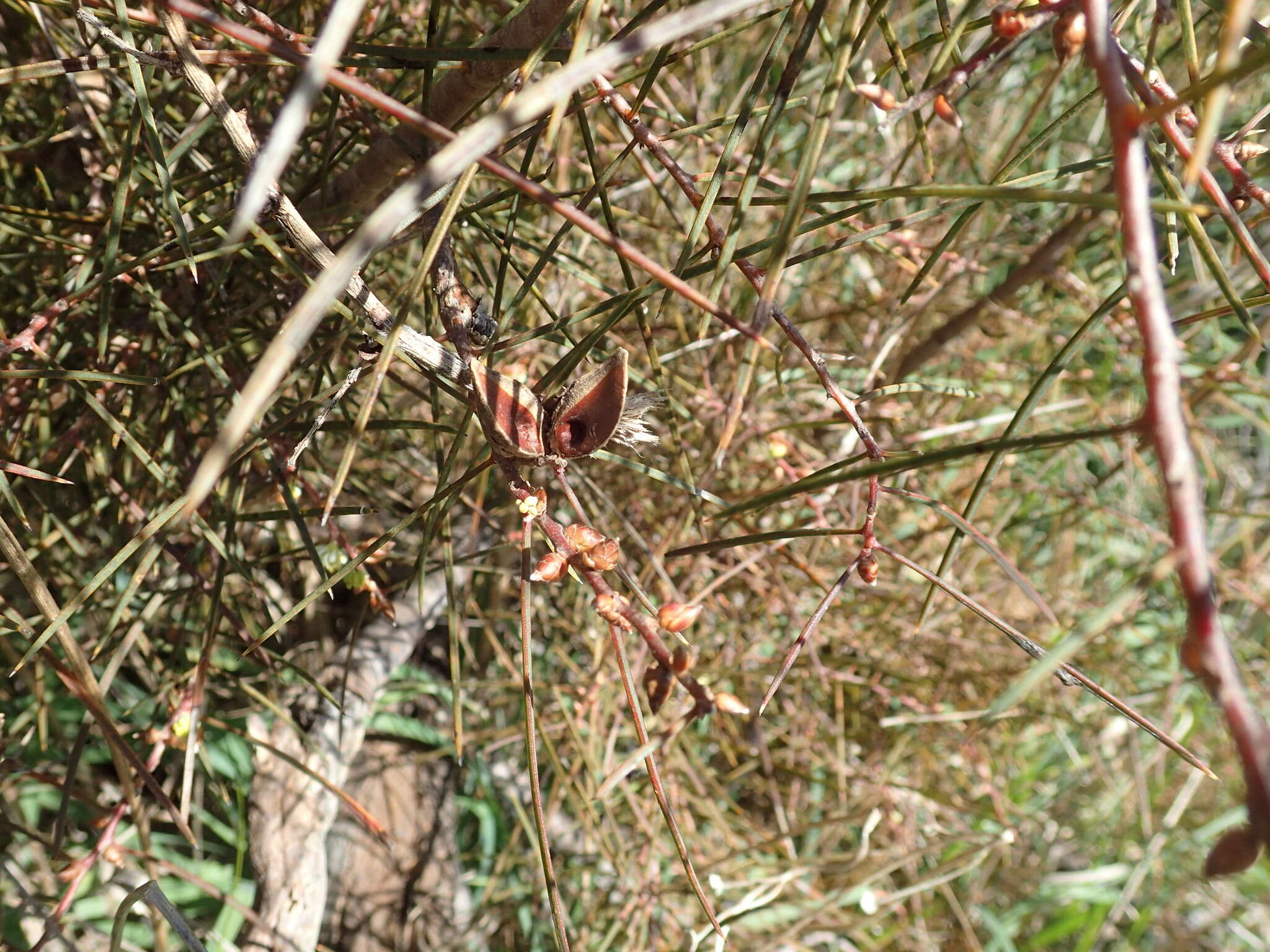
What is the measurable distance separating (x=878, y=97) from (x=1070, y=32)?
1.5 inches

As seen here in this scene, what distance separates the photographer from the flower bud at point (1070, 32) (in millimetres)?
187

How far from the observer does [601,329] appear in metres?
0.25

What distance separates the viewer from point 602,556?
0.22m

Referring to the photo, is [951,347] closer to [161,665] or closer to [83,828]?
[161,665]

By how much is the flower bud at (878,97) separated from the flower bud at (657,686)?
130 millimetres

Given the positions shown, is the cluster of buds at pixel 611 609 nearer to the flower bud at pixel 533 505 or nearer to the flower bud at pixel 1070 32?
the flower bud at pixel 533 505

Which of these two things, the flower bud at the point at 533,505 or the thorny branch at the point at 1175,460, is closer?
the thorny branch at the point at 1175,460

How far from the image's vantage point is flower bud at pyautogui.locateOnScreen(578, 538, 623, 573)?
22cm

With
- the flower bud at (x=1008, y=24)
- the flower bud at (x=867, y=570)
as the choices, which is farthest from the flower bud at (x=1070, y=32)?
the flower bud at (x=867, y=570)

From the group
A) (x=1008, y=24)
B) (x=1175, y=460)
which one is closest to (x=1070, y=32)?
(x=1008, y=24)

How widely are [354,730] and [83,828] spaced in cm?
25

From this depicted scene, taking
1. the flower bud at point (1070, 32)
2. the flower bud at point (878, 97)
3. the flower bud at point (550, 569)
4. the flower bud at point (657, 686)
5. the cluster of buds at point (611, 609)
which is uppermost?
the flower bud at point (1070, 32)

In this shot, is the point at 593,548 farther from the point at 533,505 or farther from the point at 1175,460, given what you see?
the point at 1175,460

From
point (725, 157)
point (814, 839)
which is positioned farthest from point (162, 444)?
point (814, 839)
